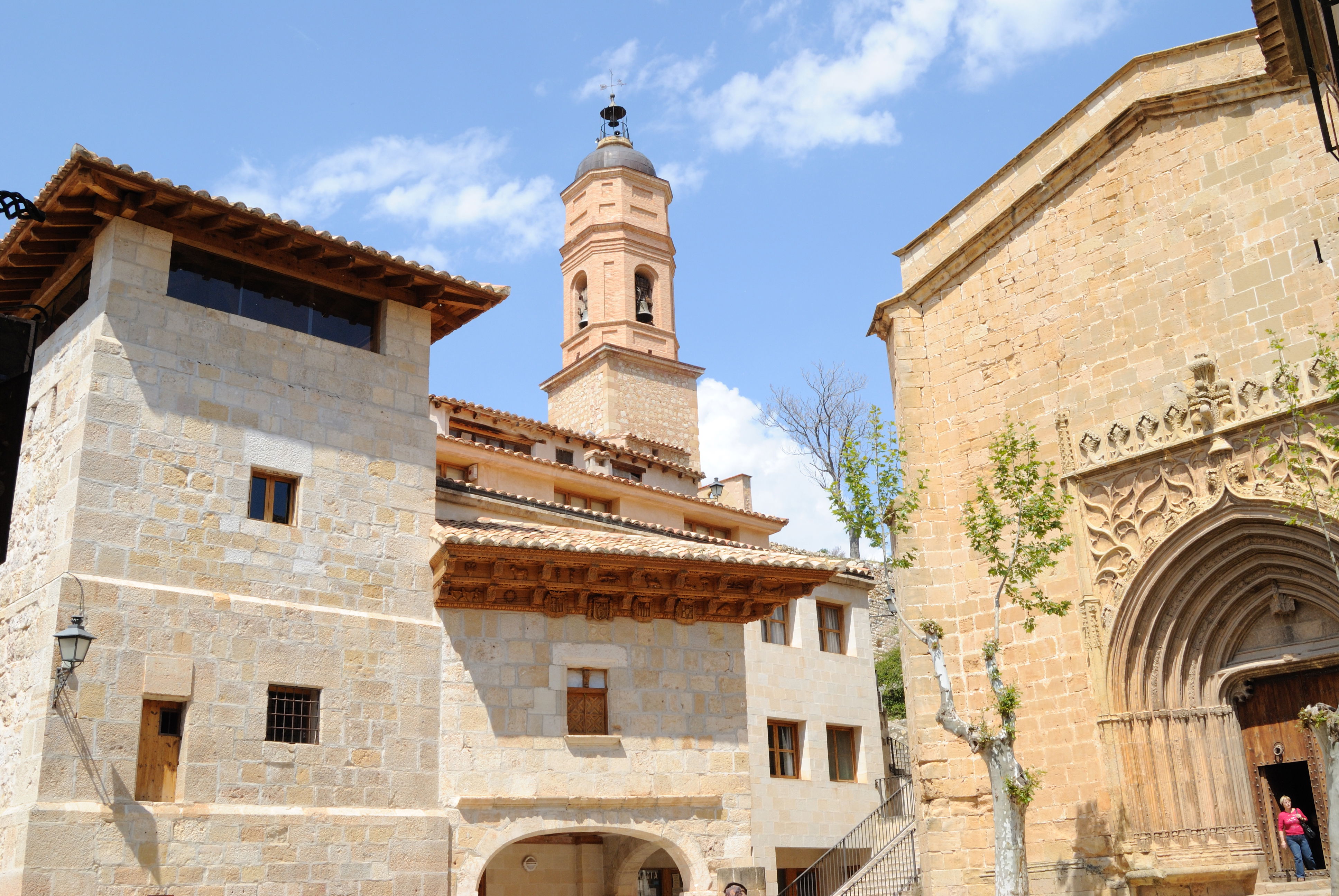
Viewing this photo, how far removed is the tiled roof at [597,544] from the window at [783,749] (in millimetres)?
7375

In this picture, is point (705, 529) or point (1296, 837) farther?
point (705, 529)

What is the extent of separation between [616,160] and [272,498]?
27342 mm

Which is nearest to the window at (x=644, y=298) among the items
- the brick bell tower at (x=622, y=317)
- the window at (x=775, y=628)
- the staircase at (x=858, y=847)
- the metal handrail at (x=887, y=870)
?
the brick bell tower at (x=622, y=317)

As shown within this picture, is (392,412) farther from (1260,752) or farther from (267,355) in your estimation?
(1260,752)

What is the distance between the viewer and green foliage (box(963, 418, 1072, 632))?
14.2 metres

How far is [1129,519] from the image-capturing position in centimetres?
1520

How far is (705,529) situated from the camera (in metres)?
28.4

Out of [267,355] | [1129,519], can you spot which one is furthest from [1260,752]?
[267,355]

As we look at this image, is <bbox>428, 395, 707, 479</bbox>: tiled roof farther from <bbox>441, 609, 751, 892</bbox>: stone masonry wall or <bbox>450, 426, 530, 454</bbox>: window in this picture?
<bbox>441, 609, 751, 892</bbox>: stone masonry wall

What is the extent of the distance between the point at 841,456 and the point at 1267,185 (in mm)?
6191

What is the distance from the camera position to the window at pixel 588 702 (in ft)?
49.3

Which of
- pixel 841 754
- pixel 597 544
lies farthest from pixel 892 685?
pixel 597 544

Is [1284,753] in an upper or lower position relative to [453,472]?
lower

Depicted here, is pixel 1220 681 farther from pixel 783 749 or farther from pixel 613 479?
pixel 613 479
